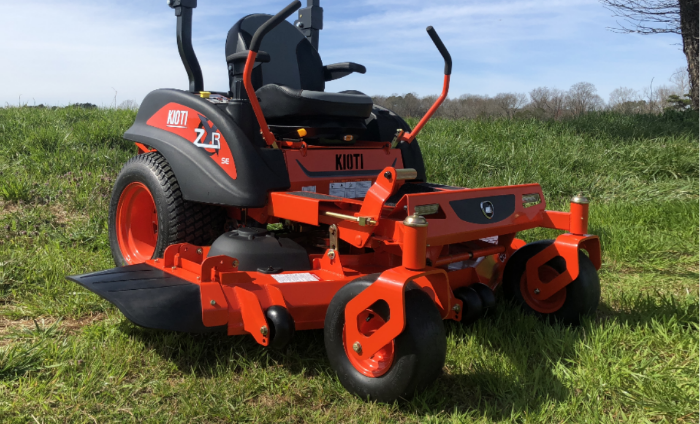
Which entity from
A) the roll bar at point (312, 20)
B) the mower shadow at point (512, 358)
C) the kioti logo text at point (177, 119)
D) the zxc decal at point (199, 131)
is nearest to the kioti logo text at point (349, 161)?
the zxc decal at point (199, 131)

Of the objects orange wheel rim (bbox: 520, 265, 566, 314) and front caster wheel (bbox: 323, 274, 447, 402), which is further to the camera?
orange wheel rim (bbox: 520, 265, 566, 314)

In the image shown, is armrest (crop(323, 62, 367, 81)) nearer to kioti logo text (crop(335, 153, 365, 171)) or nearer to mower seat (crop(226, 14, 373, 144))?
mower seat (crop(226, 14, 373, 144))

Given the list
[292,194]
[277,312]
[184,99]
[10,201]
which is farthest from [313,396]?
[10,201]

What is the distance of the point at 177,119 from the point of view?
3.10 metres

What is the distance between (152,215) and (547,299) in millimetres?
2358

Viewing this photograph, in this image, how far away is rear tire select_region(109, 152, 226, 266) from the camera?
297 centimetres

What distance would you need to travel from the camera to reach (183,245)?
2.67m

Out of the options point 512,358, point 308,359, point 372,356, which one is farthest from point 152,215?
point 512,358

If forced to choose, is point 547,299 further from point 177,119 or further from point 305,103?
point 177,119

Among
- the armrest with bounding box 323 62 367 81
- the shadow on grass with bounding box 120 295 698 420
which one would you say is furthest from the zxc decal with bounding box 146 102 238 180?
the armrest with bounding box 323 62 367 81

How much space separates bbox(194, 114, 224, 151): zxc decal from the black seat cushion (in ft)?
1.04

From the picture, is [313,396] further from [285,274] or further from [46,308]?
[46,308]

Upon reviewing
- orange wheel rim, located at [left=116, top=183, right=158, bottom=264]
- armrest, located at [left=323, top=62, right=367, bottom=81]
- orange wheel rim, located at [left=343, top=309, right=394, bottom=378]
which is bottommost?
orange wheel rim, located at [left=343, top=309, right=394, bottom=378]

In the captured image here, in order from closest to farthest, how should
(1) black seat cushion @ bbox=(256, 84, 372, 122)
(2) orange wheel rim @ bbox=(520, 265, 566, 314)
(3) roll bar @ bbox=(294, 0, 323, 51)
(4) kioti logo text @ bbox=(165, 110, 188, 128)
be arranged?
1. (2) orange wheel rim @ bbox=(520, 265, 566, 314)
2. (1) black seat cushion @ bbox=(256, 84, 372, 122)
3. (4) kioti logo text @ bbox=(165, 110, 188, 128)
4. (3) roll bar @ bbox=(294, 0, 323, 51)
